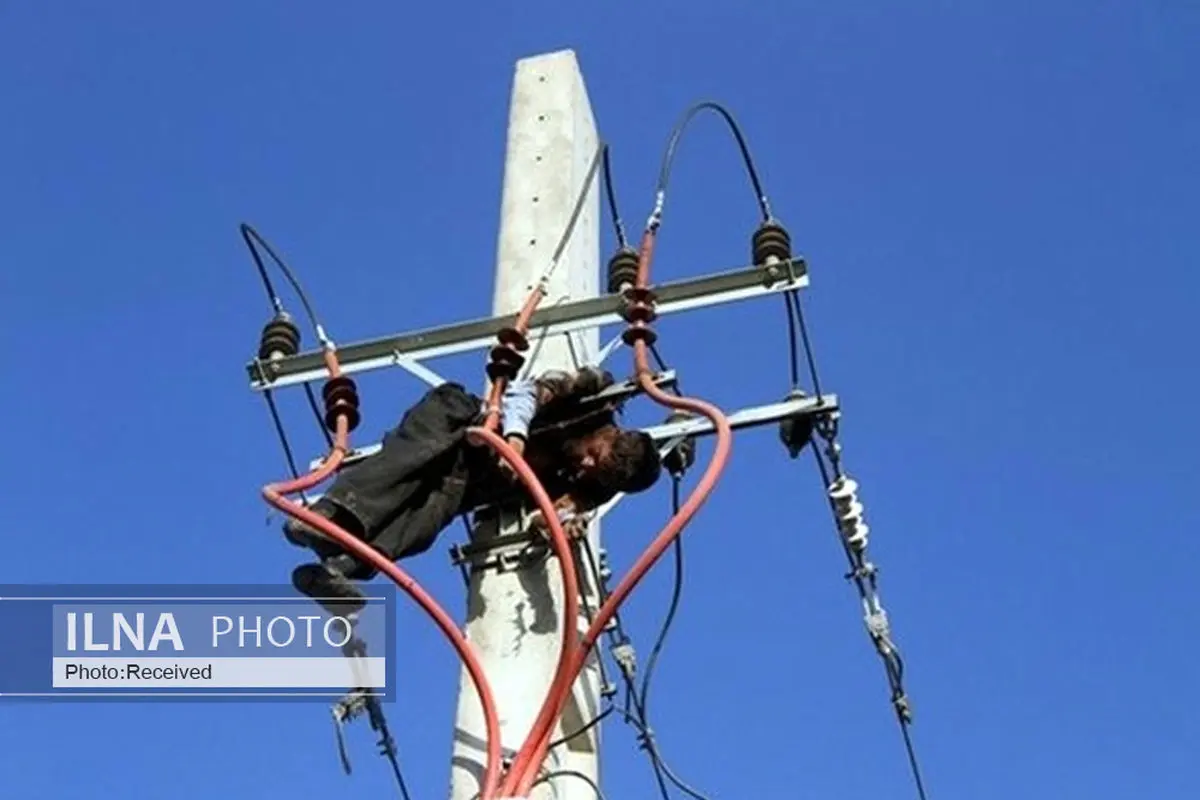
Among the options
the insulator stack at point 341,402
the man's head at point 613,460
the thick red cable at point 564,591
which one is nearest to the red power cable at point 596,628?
the thick red cable at point 564,591

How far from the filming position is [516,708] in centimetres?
498

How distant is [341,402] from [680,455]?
110 centimetres

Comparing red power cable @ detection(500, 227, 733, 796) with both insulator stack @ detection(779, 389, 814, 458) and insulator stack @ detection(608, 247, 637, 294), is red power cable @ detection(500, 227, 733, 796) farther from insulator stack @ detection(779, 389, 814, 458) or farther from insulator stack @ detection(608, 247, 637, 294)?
insulator stack @ detection(608, 247, 637, 294)

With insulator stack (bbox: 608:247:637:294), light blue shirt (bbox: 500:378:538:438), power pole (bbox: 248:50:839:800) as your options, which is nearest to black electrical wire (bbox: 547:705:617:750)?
power pole (bbox: 248:50:839:800)

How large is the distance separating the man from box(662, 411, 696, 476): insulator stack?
211 mm

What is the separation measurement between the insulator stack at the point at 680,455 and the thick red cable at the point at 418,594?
3.79 ft

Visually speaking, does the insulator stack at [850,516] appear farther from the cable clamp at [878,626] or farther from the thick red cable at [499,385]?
the thick red cable at [499,385]

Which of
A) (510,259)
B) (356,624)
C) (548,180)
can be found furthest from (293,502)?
(548,180)

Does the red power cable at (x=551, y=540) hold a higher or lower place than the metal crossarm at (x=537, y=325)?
lower

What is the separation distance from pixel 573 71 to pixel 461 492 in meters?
2.58

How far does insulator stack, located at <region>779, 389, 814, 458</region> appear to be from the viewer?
567cm

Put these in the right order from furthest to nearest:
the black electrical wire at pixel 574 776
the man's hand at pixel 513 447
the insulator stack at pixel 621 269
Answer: the insulator stack at pixel 621 269 → the man's hand at pixel 513 447 → the black electrical wire at pixel 574 776

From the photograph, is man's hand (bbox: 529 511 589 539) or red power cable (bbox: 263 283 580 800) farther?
man's hand (bbox: 529 511 589 539)

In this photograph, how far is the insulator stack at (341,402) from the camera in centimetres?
561
